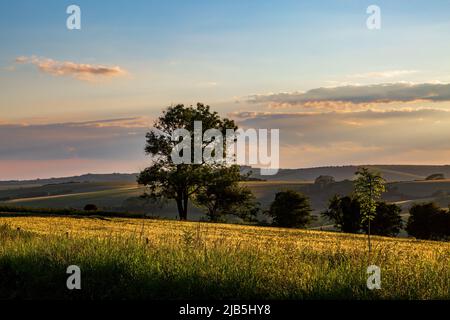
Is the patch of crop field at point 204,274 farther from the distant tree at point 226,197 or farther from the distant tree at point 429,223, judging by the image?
the distant tree at point 429,223

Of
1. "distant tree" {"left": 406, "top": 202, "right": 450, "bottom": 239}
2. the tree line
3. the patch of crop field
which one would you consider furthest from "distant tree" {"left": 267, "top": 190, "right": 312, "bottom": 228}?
the patch of crop field

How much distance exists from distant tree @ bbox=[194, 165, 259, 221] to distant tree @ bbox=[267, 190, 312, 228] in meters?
4.36

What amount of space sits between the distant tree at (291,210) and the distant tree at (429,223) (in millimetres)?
12723

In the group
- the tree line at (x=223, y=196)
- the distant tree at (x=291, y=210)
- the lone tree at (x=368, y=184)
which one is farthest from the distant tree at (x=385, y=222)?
the lone tree at (x=368, y=184)

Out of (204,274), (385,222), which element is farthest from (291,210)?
(204,274)

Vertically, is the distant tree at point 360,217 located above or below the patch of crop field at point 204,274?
below

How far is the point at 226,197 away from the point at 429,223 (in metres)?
23.9

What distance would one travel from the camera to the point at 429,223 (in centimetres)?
6981

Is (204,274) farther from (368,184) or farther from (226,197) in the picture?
(226,197)

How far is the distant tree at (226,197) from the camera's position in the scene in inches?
2630

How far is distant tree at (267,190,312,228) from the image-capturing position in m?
74.9
